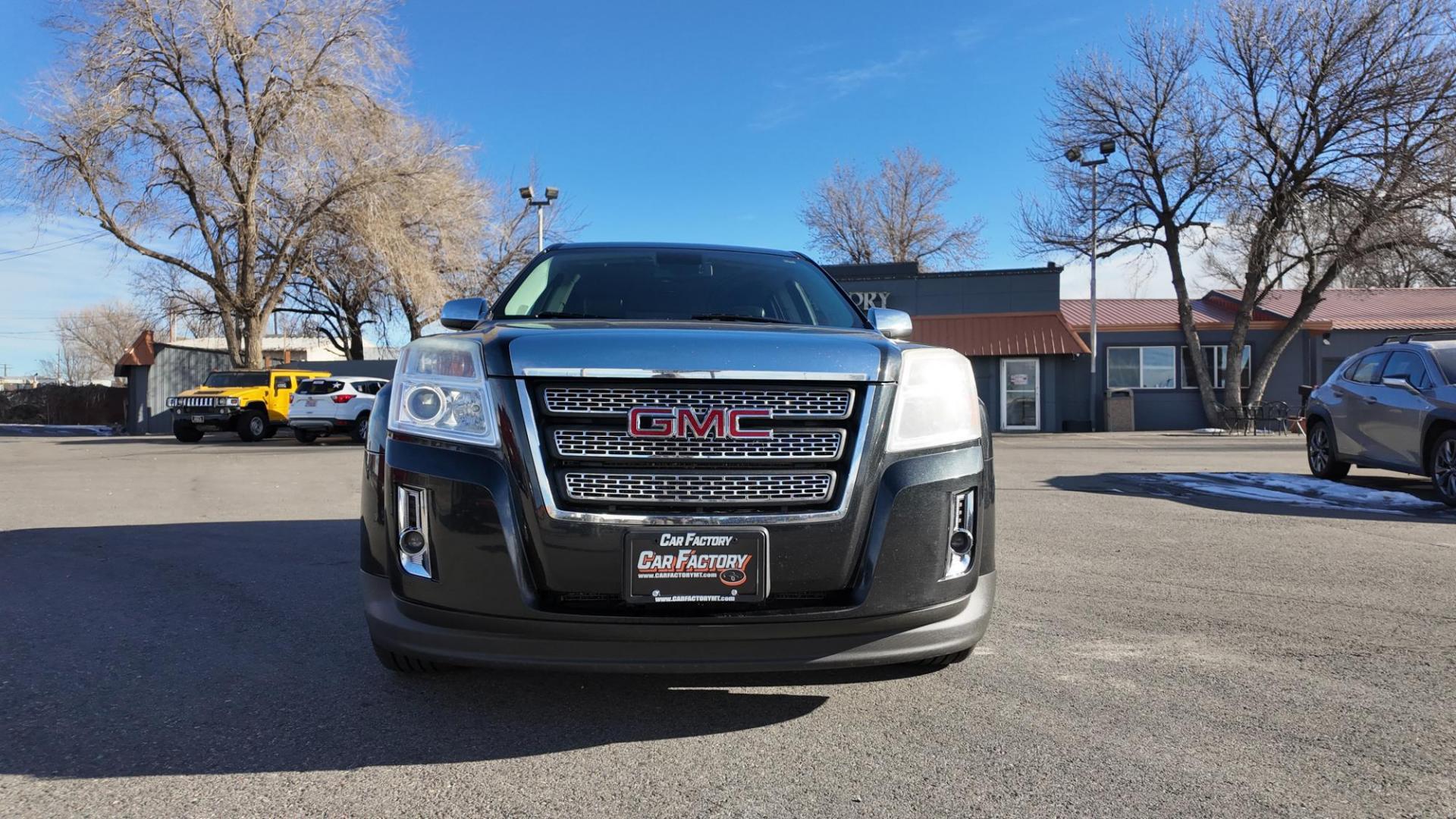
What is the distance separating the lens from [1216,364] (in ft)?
93.0

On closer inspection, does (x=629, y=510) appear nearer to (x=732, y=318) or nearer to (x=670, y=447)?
(x=670, y=447)

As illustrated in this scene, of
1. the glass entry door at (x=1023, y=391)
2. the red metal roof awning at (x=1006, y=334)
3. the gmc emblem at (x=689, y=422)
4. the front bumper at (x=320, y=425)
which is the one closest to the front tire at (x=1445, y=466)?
the gmc emblem at (x=689, y=422)

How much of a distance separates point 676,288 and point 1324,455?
9.47 m

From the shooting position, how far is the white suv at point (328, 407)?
21.1m

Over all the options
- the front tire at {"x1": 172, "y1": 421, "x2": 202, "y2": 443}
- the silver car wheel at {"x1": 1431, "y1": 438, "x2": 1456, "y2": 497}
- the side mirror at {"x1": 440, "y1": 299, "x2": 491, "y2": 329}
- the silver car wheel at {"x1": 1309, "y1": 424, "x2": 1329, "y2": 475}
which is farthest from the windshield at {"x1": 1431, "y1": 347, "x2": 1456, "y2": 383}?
the front tire at {"x1": 172, "y1": 421, "x2": 202, "y2": 443}

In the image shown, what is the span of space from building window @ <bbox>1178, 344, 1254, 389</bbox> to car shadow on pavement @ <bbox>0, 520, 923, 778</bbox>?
2794 cm

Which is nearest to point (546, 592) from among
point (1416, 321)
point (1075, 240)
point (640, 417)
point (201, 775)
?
point (640, 417)

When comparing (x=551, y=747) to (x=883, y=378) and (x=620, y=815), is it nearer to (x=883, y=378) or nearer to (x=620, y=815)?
(x=620, y=815)

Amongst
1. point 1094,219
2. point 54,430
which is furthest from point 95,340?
point 1094,219

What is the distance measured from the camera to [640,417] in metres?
2.63

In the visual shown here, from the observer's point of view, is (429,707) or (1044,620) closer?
(429,707)

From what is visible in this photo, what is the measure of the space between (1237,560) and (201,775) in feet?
18.6

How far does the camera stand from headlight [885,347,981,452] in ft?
9.21

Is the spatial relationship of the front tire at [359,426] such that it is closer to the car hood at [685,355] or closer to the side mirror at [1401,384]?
the side mirror at [1401,384]
